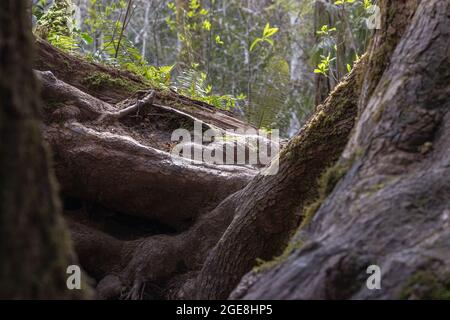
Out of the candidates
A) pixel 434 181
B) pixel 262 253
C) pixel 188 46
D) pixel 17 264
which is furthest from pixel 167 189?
pixel 188 46

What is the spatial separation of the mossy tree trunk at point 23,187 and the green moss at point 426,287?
1.29 m

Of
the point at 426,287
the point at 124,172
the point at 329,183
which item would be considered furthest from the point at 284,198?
the point at 426,287

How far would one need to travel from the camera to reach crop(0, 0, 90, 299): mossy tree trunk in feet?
5.96

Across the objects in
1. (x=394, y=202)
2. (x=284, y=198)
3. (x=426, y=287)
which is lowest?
(x=426, y=287)

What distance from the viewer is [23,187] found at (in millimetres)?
1861

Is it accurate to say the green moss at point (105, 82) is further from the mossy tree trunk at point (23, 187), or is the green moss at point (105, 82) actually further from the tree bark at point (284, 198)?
the mossy tree trunk at point (23, 187)

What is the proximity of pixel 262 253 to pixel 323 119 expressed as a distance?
3.27 ft

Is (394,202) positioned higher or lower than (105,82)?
lower

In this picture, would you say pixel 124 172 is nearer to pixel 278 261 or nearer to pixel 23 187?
pixel 278 261

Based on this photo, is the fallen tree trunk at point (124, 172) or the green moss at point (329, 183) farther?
the fallen tree trunk at point (124, 172)

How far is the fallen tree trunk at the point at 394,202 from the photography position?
2441mm

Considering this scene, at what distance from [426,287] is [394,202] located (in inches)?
16.5

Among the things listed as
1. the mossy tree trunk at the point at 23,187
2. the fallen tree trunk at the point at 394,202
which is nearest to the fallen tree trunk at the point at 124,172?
the fallen tree trunk at the point at 394,202

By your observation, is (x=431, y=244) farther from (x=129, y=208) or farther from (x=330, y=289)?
(x=129, y=208)
